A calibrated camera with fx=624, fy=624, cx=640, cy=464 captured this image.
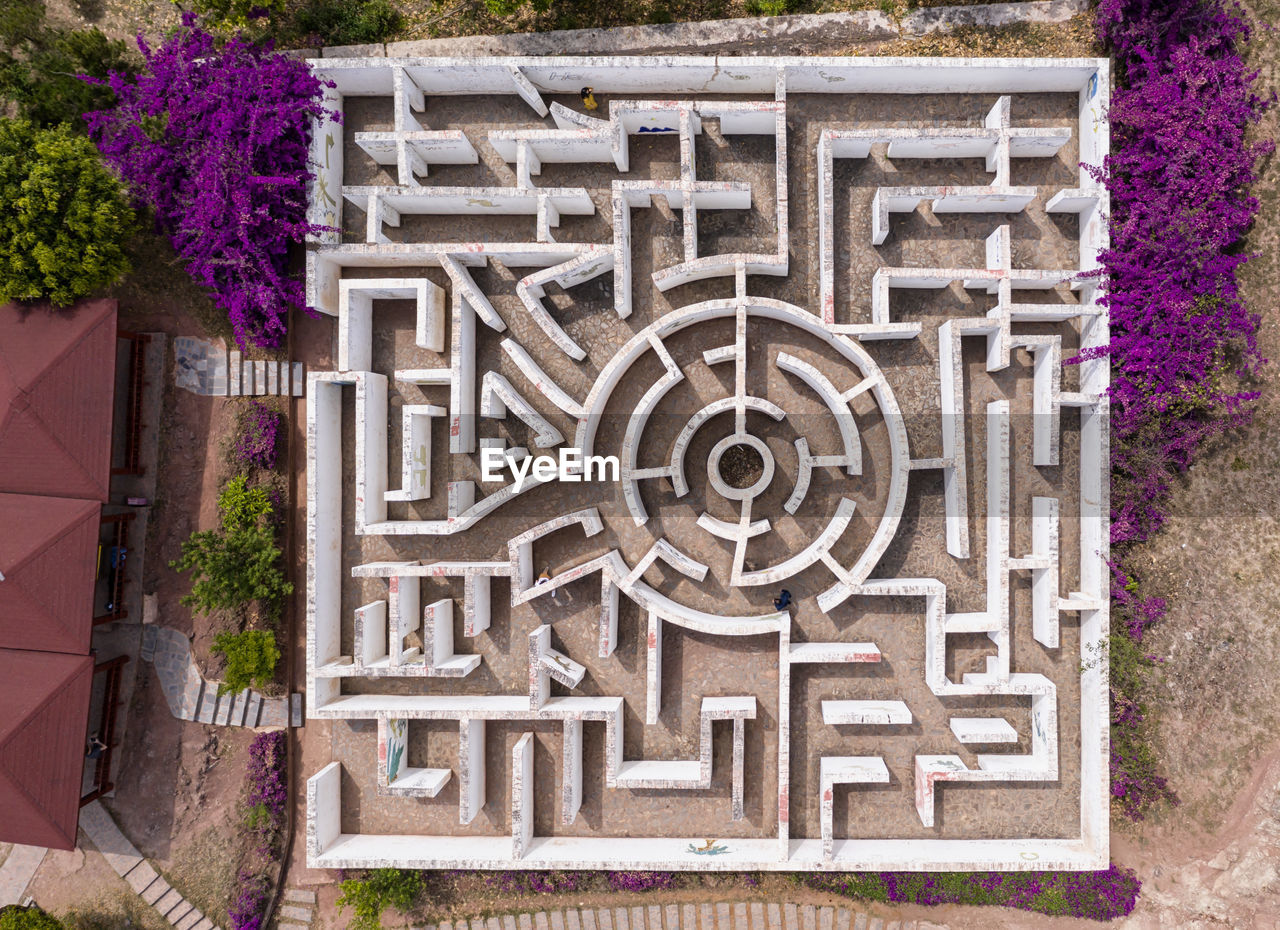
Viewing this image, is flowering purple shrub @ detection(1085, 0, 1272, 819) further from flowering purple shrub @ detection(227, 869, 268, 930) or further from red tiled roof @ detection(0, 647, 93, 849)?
red tiled roof @ detection(0, 647, 93, 849)

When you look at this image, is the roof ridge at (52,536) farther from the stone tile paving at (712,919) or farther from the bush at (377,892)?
the stone tile paving at (712,919)

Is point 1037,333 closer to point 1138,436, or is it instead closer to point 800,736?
point 1138,436

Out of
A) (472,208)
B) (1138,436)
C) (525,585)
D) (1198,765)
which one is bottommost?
(1198,765)

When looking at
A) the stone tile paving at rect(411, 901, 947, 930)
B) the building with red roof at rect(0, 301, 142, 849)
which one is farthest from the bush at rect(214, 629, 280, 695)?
the stone tile paving at rect(411, 901, 947, 930)

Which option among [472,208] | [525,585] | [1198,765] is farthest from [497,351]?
[1198,765]

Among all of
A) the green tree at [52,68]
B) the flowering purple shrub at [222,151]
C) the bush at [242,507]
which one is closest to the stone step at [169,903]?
the bush at [242,507]

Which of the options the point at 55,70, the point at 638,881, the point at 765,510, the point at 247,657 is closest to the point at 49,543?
the point at 247,657
